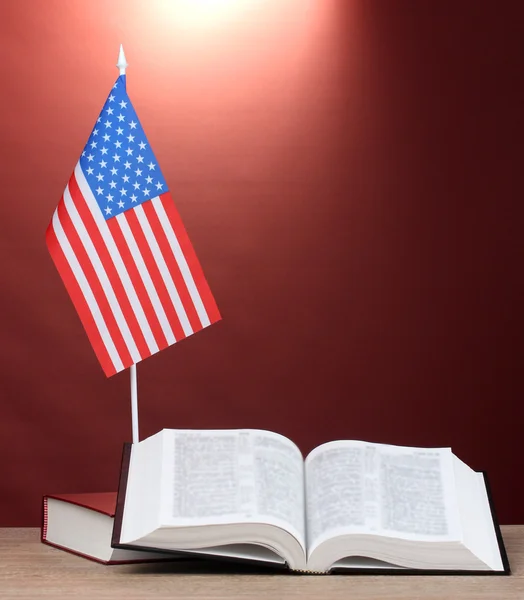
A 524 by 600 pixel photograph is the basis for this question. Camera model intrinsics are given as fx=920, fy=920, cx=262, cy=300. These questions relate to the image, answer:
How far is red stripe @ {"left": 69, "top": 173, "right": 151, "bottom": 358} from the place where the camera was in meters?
1.59

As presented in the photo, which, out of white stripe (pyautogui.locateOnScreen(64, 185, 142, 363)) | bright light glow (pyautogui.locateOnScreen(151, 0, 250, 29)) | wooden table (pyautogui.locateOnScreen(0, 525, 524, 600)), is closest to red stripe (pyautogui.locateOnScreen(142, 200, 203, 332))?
white stripe (pyautogui.locateOnScreen(64, 185, 142, 363))

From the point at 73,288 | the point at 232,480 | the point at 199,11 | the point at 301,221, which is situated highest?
the point at 199,11

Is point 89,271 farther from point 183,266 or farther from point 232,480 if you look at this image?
point 232,480

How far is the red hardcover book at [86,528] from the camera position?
1205 mm

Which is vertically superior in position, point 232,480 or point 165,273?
point 165,273

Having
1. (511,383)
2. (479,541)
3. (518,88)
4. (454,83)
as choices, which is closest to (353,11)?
(454,83)

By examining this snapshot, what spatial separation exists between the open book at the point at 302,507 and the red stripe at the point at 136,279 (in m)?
0.42

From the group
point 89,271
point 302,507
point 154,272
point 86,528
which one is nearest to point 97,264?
point 89,271

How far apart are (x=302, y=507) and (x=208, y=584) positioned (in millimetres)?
172

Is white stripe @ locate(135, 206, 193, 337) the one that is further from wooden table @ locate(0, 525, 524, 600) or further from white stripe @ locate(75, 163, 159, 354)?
wooden table @ locate(0, 525, 524, 600)

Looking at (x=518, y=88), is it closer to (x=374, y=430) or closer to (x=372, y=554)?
(x=374, y=430)

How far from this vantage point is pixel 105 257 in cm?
160

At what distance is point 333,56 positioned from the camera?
283 cm

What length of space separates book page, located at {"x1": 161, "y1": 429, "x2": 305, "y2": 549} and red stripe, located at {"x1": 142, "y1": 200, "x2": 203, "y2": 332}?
44 cm
